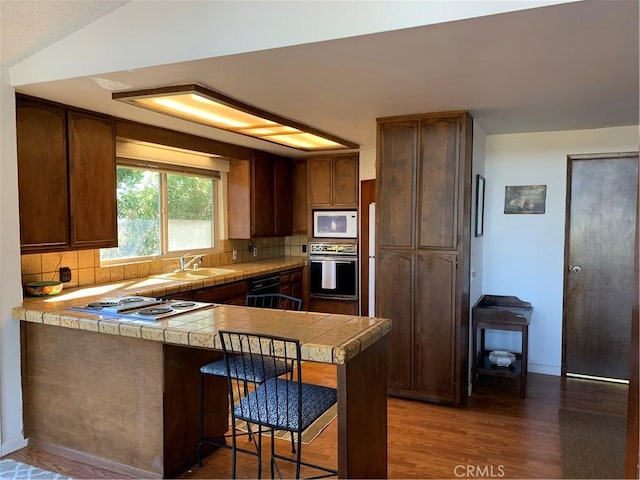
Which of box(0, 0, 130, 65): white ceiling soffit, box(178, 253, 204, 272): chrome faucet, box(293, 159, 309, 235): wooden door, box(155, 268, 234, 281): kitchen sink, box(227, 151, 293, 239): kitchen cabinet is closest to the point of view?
box(0, 0, 130, 65): white ceiling soffit

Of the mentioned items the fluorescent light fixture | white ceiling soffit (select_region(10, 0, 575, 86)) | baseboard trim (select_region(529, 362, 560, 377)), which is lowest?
baseboard trim (select_region(529, 362, 560, 377))

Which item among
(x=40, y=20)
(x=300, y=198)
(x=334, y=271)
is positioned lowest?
(x=334, y=271)

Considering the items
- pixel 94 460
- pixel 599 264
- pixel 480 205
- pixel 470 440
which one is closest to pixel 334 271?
pixel 480 205

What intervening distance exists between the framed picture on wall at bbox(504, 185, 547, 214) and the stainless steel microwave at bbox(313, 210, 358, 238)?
6.04 feet

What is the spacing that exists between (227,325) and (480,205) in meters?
Result: 2.75

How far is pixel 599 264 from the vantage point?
423 centimetres

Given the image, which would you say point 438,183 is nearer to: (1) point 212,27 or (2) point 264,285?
(1) point 212,27

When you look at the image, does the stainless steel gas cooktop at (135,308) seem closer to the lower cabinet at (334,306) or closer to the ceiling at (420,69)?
the ceiling at (420,69)

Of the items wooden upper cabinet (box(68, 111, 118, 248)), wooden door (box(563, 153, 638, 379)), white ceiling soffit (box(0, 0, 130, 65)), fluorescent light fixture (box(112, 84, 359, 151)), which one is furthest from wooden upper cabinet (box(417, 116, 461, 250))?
wooden upper cabinet (box(68, 111, 118, 248))

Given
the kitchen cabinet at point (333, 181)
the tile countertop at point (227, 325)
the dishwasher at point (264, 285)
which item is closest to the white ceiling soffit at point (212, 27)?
the tile countertop at point (227, 325)

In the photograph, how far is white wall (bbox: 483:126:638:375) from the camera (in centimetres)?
430

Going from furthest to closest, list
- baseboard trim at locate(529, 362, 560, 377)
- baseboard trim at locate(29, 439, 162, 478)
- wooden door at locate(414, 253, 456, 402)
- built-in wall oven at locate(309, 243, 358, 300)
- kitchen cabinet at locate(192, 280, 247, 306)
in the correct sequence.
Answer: built-in wall oven at locate(309, 243, 358, 300)
baseboard trim at locate(529, 362, 560, 377)
kitchen cabinet at locate(192, 280, 247, 306)
wooden door at locate(414, 253, 456, 402)
baseboard trim at locate(29, 439, 162, 478)

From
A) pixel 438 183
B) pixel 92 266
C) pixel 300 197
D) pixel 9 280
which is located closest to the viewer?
pixel 9 280

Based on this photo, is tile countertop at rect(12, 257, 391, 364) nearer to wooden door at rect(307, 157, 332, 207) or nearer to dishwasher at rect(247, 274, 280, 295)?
dishwasher at rect(247, 274, 280, 295)
